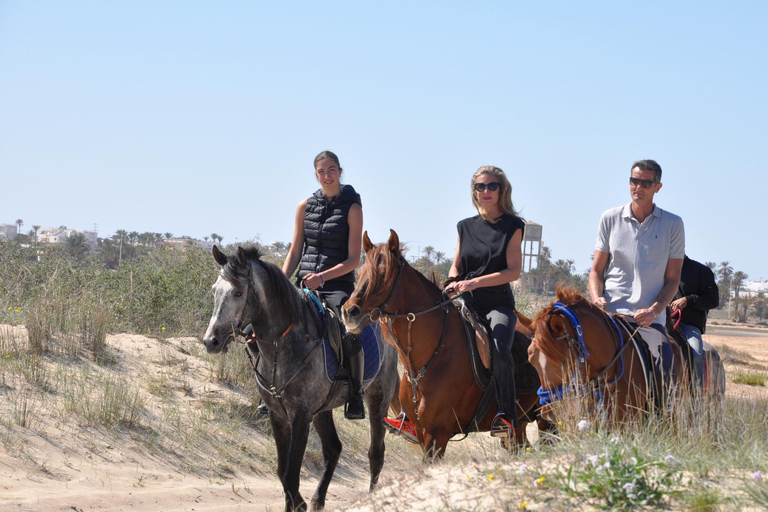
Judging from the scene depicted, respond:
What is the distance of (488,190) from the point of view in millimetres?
6945

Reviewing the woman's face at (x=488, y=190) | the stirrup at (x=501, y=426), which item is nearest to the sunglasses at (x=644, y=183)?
the woman's face at (x=488, y=190)

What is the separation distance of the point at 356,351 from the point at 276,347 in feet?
2.92

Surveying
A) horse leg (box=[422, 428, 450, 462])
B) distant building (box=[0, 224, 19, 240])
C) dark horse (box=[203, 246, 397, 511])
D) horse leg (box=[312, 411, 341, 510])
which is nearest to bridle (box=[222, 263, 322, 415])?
dark horse (box=[203, 246, 397, 511])

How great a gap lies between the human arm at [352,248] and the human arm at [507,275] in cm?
100

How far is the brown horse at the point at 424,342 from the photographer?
21.1 feet

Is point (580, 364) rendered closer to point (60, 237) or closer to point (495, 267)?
point (495, 267)

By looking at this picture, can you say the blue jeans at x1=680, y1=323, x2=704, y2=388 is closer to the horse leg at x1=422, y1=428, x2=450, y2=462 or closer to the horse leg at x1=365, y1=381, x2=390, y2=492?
the horse leg at x1=422, y1=428, x2=450, y2=462

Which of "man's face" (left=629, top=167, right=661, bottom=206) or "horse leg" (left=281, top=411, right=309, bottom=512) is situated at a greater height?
"man's face" (left=629, top=167, right=661, bottom=206)

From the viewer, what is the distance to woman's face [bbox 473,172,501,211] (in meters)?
6.94

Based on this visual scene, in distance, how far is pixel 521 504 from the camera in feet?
13.7

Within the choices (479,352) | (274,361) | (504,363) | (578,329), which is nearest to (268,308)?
(274,361)

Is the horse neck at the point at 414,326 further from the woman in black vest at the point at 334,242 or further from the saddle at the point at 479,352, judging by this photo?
the woman in black vest at the point at 334,242

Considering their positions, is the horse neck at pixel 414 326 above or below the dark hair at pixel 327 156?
below

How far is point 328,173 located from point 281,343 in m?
1.77
